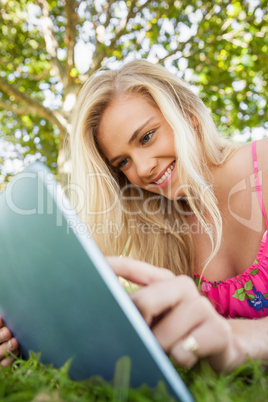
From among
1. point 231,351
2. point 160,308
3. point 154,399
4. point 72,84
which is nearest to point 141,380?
point 154,399

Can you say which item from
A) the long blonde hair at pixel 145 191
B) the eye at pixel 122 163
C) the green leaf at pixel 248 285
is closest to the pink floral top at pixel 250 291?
the green leaf at pixel 248 285

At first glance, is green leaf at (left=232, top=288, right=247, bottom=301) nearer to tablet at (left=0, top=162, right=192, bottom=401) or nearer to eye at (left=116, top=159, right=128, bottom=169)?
eye at (left=116, top=159, right=128, bottom=169)

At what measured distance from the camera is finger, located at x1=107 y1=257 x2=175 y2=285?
0.84 metres

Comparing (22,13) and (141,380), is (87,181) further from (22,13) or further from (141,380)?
(22,13)

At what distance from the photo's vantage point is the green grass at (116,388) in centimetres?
65

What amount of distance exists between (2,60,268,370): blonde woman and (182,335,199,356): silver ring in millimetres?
1038

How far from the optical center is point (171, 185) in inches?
89.1

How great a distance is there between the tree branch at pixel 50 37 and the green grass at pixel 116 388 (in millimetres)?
5826

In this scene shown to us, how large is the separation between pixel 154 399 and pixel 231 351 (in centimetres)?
27

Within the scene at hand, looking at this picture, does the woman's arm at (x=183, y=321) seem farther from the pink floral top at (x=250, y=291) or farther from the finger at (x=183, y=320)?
the pink floral top at (x=250, y=291)

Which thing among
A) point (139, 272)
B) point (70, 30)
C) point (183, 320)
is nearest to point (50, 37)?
point (70, 30)

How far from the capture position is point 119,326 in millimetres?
642

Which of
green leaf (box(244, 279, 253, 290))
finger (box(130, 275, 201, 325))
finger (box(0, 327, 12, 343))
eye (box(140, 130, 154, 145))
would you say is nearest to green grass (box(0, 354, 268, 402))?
finger (box(130, 275, 201, 325))

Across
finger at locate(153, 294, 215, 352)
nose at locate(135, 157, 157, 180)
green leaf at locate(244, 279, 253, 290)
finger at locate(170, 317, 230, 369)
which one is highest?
nose at locate(135, 157, 157, 180)
